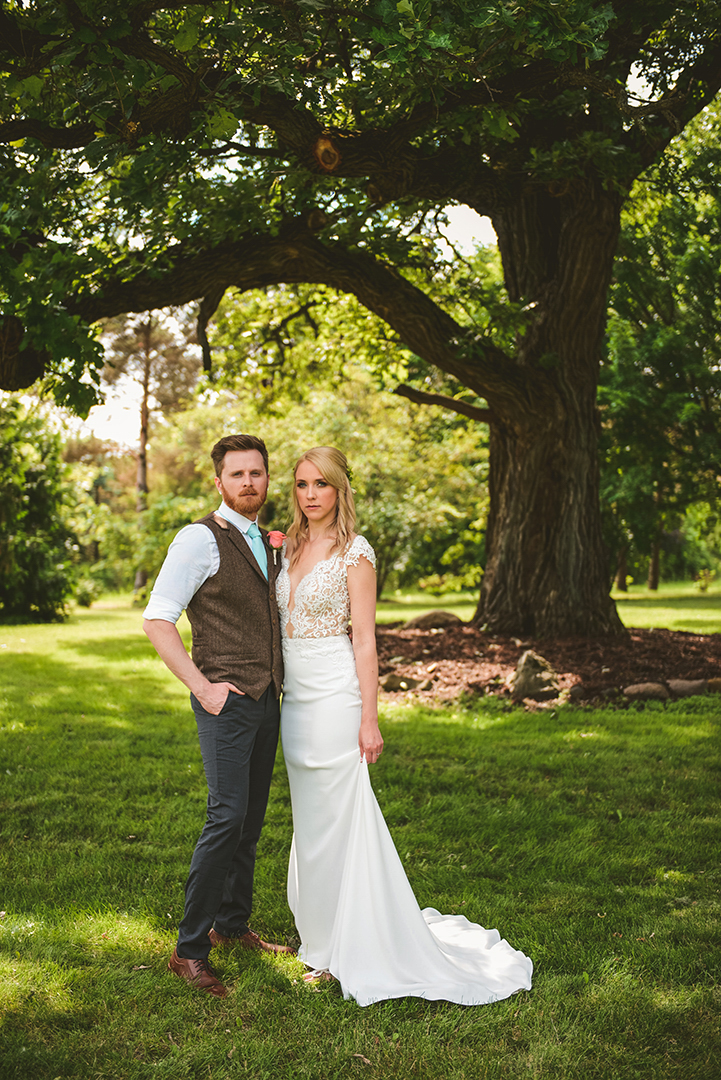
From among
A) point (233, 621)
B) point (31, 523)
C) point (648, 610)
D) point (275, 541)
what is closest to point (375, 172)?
point (275, 541)

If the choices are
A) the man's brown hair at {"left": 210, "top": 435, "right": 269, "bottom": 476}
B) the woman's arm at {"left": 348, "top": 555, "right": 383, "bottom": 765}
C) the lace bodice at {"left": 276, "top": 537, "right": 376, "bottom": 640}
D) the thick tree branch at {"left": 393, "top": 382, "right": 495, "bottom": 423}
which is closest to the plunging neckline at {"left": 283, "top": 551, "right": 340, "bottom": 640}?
the lace bodice at {"left": 276, "top": 537, "right": 376, "bottom": 640}

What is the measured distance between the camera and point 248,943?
371 cm

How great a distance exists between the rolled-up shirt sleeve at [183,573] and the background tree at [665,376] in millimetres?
17833

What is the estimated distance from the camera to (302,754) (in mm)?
3586

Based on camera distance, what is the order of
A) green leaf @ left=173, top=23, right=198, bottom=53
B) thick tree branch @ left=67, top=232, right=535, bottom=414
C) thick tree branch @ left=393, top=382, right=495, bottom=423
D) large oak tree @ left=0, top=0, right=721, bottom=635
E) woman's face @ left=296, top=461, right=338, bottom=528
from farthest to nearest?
thick tree branch @ left=393, top=382, right=495, bottom=423
thick tree branch @ left=67, top=232, right=535, bottom=414
large oak tree @ left=0, top=0, right=721, bottom=635
green leaf @ left=173, top=23, right=198, bottom=53
woman's face @ left=296, top=461, right=338, bottom=528

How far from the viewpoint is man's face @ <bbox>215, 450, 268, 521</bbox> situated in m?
3.55

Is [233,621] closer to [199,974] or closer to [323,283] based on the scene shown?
[199,974]

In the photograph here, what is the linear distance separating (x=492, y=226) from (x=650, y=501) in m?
12.0

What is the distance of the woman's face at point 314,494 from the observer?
365 cm

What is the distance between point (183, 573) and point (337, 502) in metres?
0.81

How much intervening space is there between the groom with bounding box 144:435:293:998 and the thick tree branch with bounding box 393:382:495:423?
7.66m

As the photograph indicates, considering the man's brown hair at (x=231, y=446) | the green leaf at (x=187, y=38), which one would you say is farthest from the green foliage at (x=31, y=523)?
the man's brown hair at (x=231, y=446)

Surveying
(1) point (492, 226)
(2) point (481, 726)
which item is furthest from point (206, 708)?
(1) point (492, 226)

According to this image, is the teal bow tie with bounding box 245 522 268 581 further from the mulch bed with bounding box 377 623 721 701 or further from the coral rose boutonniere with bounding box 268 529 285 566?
the mulch bed with bounding box 377 623 721 701
